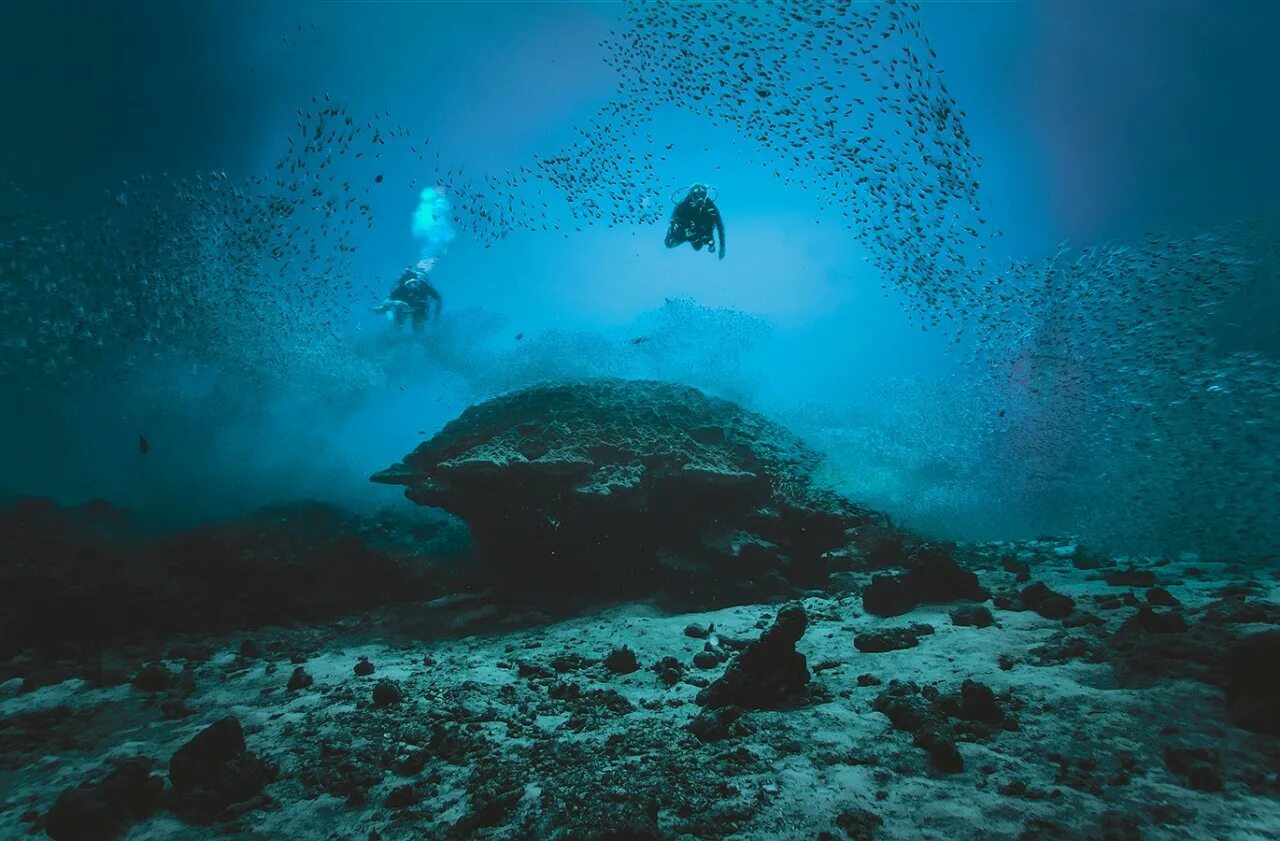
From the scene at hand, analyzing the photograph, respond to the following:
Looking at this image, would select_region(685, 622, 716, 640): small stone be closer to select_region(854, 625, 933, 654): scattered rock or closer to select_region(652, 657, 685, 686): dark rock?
select_region(652, 657, 685, 686): dark rock

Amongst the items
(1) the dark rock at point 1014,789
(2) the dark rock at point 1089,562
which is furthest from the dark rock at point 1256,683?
(2) the dark rock at point 1089,562

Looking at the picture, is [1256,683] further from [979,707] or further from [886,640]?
[886,640]

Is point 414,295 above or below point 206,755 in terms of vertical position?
above

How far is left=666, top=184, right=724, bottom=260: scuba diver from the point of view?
14.1 m

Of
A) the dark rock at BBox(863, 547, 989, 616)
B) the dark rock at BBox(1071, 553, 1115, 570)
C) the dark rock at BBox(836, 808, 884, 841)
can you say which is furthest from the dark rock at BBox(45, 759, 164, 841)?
the dark rock at BBox(1071, 553, 1115, 570)

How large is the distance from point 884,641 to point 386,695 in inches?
217

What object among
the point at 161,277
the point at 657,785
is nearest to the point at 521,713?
the point at 657,785

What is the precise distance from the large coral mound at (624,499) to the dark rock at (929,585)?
1.78m

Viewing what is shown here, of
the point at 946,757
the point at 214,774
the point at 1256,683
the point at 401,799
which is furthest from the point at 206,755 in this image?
the point at 1256,683

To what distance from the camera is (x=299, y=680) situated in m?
5.88

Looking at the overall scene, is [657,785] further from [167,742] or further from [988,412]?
[988,412]

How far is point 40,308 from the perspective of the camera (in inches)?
832

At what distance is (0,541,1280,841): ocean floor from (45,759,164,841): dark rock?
0.04 feet

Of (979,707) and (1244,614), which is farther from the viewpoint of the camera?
(1244,614)
